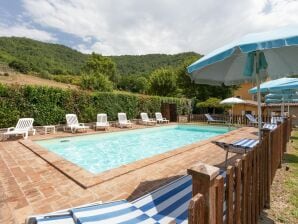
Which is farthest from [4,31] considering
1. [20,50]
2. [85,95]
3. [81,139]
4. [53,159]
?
[53,159]

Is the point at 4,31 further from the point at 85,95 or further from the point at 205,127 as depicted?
the point at 205,127

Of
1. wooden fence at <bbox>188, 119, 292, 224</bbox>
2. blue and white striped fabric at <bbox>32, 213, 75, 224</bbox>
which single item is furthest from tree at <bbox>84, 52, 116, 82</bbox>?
blue and white striped fabric at <bbox>32, 213, 75, 224</bbox>

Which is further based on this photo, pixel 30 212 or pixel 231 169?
pixel 30 212

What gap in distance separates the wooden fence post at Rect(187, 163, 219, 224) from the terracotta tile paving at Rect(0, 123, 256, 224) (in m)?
2.33

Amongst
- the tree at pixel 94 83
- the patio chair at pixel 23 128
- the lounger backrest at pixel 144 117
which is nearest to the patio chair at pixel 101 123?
the patio chair at pixel 23 128

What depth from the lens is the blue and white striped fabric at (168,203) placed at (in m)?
2.73

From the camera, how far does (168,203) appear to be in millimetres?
3113

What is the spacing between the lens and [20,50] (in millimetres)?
42719

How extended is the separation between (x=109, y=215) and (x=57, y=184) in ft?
8.13

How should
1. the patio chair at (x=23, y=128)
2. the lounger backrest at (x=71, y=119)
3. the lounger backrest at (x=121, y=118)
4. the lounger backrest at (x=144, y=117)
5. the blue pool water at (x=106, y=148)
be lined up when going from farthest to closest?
the lounger backrest at (x=144, y=117), the lounger backrest at (x=121, y=118), the lounger backrest at (x=71, y=119), the patio chair at (x=23, y=128), the blue pool water at (x=106, y=148)

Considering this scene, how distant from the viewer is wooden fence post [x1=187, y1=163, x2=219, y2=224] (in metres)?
1.42

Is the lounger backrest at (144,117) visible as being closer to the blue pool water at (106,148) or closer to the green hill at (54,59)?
the blue pool water at (106,148)

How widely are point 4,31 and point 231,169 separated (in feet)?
172

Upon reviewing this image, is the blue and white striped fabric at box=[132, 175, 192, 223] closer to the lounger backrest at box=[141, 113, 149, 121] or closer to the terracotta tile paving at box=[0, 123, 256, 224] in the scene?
the terracotta tile paving at box=[0, 123, 256, 224]
